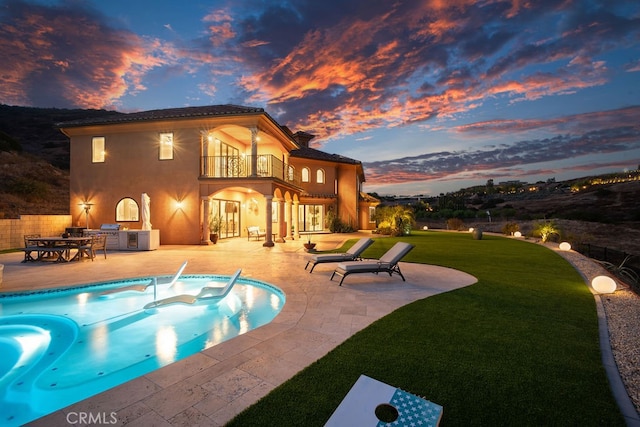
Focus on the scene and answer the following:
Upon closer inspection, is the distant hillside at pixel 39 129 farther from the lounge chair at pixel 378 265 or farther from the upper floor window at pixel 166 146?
the lounge chair at pixel 378 265

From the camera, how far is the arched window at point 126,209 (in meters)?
16.5

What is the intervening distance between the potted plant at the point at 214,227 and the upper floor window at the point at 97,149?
7359 millimetres

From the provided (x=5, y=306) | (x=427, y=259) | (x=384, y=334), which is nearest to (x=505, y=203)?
(x=427, y=259)

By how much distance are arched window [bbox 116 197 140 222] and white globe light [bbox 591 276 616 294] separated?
19.4 m

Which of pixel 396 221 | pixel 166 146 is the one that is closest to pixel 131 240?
pixel 166 146

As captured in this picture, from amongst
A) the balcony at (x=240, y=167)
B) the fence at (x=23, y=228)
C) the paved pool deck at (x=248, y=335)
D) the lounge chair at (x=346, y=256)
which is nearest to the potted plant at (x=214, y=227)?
the balcony at (x=240, y=167)

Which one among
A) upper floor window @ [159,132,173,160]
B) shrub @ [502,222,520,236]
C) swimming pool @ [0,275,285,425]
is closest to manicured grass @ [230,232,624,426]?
swimming pool @ [0,275,285,425]

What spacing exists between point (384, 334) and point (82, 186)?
19943mm

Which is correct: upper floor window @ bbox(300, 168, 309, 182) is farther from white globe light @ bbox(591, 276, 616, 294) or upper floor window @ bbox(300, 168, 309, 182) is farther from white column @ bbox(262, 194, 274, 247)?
white globe light @ bbox(591, 276, 616, 294)

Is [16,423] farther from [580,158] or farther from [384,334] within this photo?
[580,158]

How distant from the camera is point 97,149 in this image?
672 inches

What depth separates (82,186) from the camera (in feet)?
55.7

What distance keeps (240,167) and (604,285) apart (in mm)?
17104

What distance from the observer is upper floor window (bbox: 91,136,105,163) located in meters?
17.0
